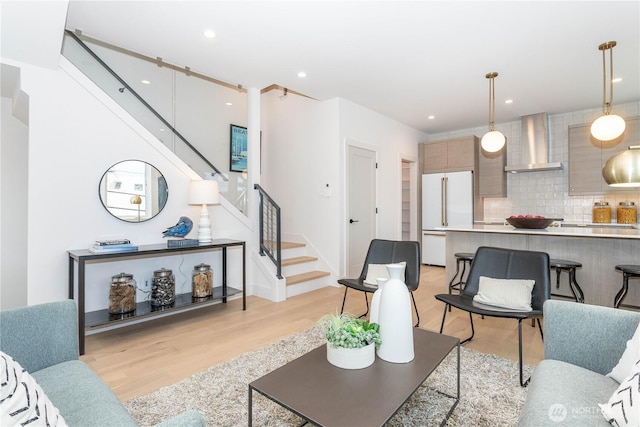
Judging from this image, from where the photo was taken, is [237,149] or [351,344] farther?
[237,149]

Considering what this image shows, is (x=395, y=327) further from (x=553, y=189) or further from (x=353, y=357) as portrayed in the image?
(x=553, y=189)

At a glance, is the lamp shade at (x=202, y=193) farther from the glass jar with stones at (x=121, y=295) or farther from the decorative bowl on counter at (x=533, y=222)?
the decorative bowl on counter at (x=533, y=222)

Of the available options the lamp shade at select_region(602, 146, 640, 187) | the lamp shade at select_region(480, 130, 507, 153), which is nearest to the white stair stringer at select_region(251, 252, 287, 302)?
the lamp shade at select_region(480, 130, 507, 153)

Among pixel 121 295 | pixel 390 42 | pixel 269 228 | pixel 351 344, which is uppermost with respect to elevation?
pixel 390 42

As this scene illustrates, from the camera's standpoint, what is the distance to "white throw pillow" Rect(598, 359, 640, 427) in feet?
3.40

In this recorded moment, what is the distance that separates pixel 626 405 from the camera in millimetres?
1069

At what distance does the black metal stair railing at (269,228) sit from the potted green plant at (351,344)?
8.52 ft

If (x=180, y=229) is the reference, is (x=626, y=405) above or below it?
below

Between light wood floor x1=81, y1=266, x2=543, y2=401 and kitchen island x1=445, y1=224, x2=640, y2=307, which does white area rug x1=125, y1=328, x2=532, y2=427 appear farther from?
kitchen island x1=445, y1=224, x2=640, y2=307

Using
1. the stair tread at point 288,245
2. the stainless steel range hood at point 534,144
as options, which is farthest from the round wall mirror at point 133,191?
the stainless steel range hood at point 534,144

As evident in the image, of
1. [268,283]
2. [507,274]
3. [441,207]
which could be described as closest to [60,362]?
[268,283]

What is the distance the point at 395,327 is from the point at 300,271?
129 inches

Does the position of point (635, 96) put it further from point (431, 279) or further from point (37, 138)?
point (37, 138)

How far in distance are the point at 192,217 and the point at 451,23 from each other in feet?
10.7
